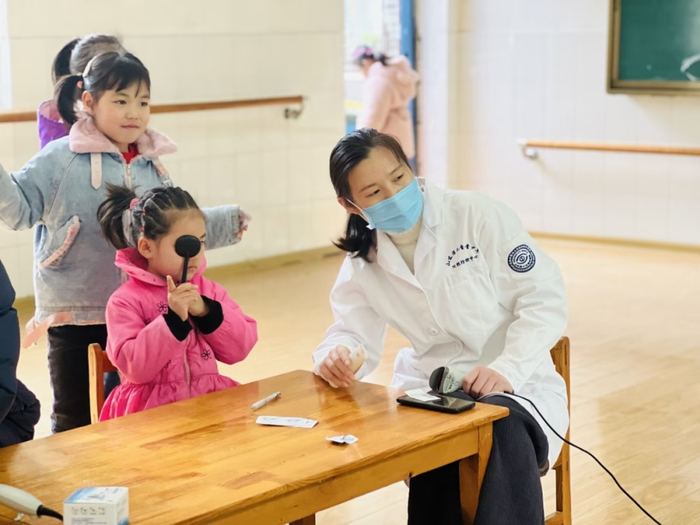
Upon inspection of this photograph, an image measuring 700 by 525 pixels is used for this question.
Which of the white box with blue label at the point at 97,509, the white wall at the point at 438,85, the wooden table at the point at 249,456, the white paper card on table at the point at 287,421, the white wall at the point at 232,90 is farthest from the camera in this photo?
the white wall at the point at 438,85

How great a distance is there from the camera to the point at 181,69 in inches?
240

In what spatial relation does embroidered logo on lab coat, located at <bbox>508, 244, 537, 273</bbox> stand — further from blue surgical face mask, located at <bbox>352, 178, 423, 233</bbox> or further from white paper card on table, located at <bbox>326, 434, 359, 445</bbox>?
white paper card on table, located at <bbox>326, 434, 359, 445</bbox>

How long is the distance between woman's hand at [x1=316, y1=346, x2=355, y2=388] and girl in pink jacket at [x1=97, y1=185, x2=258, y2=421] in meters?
0.26

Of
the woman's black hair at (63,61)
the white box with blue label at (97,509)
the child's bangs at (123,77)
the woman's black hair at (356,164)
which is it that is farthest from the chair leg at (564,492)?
the woman's black hair at (63,61)

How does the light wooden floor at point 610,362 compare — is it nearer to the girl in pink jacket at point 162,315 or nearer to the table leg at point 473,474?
the girl in pink jacket at point 162,315

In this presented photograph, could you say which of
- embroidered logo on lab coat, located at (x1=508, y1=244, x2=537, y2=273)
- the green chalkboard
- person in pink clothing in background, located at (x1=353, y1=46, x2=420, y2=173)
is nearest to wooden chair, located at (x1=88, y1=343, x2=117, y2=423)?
embroidered logo on lab coat, located at (x1=508, y1=244, x2=537, y2=273)

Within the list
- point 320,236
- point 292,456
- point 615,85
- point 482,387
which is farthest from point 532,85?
point 292,456

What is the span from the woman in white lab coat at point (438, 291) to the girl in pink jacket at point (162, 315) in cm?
22

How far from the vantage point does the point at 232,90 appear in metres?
6.38

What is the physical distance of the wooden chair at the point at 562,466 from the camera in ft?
7.64

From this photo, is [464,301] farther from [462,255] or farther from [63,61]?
[63,61]

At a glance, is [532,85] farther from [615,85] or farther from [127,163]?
[127,163]

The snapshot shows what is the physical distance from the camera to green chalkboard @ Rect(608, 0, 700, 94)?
21.6 ft

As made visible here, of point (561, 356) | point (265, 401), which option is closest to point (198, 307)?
point (265, 401)
